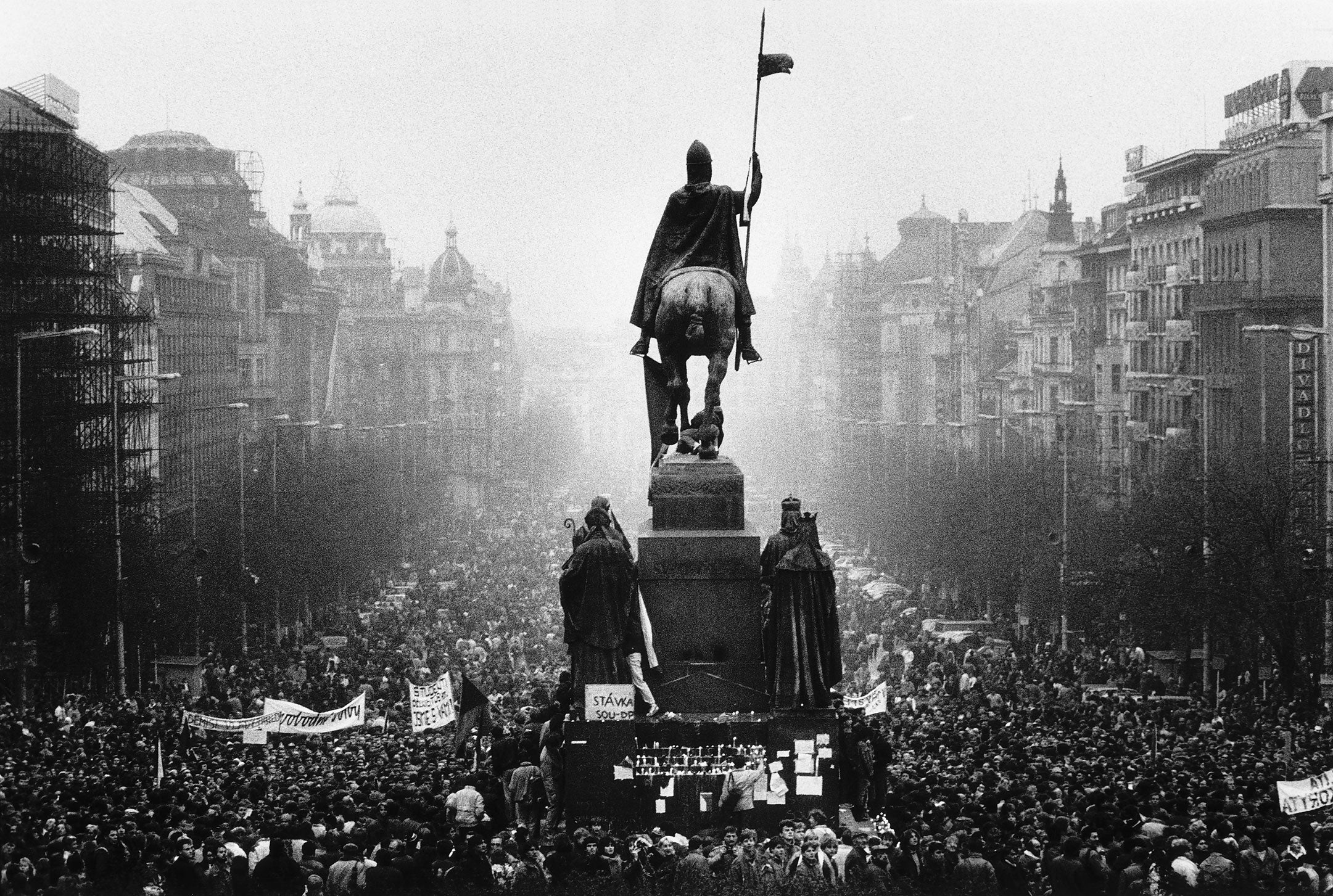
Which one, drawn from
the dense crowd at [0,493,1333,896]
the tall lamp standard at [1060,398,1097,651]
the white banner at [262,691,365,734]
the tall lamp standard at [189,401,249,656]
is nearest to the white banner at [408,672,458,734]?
the dense crowd at [0,493,1333,896]

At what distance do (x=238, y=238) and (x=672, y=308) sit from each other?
137m

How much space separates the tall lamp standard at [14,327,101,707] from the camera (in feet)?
185

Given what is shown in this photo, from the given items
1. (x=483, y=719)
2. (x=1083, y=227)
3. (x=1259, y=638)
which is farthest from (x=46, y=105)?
(x=1083, y=227)

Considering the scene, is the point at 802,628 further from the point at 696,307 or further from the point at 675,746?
the point at 696,307

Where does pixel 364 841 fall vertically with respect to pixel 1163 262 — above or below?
below

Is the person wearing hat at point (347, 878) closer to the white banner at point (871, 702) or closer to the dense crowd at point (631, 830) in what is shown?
the dense crowd at point (631, 830)

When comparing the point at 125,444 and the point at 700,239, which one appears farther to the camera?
the point at 125,444

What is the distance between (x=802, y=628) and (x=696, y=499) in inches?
80.0

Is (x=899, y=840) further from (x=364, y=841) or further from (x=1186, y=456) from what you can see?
(x=1186, y=456)

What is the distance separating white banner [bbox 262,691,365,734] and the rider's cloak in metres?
13.4

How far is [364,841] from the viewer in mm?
27422

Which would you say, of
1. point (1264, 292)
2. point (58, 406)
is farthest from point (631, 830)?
point (1264, 292)

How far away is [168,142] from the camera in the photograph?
165 metres

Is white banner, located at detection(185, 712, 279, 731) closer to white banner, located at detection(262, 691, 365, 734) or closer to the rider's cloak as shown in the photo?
white banner, located at detection(262, 691, 365, 734)
